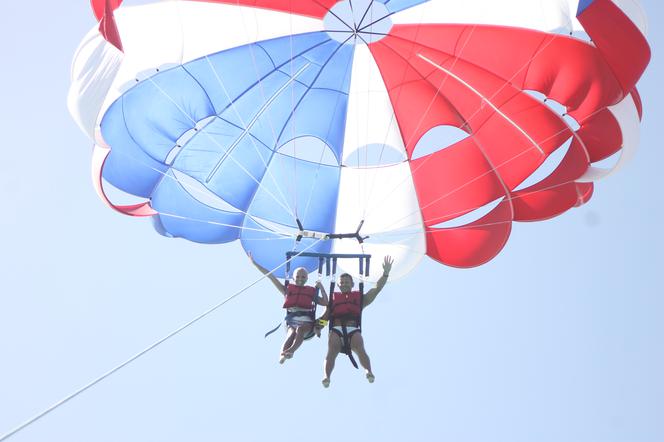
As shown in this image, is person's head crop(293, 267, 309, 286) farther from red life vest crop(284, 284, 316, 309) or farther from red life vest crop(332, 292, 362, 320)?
red life vest crop(332, 292, 362, 320)

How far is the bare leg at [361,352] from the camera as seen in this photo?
684cm

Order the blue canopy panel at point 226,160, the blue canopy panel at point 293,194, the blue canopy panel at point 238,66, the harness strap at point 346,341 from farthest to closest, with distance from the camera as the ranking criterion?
the blue canopy panel at point 293,194, the blue canopy panel at point 226,160, the blue canopy panel at point 238,66, the harness strap at point 346,341

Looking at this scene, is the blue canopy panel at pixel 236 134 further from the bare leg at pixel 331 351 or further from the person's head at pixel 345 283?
the bare leg at pixel 331 351

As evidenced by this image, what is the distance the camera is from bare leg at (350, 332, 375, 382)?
6.84 meters

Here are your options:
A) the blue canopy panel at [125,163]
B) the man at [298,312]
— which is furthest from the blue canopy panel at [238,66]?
the man at [298,312]

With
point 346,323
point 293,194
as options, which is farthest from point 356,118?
point 346,323

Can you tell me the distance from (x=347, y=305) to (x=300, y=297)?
1.30 feet

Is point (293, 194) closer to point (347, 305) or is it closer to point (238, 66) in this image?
point (238, 66)

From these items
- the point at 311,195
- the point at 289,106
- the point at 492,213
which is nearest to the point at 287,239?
the point at 311,195

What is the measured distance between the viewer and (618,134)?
742 centimetres

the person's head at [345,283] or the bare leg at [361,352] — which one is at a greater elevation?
the person's head at [345,283]

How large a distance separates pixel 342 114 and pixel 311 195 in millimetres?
839

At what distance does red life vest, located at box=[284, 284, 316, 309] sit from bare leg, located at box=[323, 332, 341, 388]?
34cm

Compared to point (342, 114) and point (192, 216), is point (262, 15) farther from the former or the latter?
point (192, 216)
